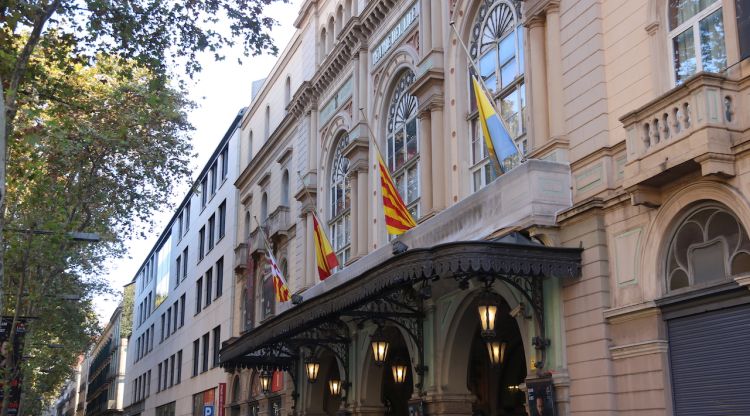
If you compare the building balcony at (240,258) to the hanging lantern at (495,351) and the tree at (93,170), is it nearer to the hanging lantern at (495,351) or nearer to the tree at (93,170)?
the tree at (93,170)

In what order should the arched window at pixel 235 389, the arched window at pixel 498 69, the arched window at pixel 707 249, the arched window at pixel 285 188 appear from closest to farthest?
the arched window at pixel 707 249
the arched window at pixel 498 69
the arched window at pixel 285 188
the arched window at pixel 235 389

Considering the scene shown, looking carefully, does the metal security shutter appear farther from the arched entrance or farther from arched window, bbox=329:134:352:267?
arched window, bbox=329:134:352:267

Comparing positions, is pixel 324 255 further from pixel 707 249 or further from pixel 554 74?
pixel 707 249

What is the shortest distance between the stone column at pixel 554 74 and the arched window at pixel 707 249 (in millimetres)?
3264

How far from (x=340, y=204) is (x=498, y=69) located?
9795mm

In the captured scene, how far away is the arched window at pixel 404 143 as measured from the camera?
69.6ft

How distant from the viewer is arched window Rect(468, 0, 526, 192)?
54.9 ft

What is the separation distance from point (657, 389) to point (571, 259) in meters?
2.54

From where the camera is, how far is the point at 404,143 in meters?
22.0

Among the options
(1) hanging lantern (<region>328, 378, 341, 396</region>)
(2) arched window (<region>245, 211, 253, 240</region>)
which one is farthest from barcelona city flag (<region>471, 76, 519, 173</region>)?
(2) arched window (<region>245, 211, 253, 240</region>)

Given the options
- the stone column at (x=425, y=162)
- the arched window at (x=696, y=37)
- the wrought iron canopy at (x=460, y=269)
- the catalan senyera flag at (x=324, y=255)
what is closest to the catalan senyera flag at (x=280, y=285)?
the catalan senyera flag at (x=324, y=255)


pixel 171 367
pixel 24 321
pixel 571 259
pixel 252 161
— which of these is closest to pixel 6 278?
pixel 24 321

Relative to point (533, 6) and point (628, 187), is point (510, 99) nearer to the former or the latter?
point (533, 6)

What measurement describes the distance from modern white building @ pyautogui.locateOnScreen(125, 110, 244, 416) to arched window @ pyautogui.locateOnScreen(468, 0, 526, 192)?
1610cm
